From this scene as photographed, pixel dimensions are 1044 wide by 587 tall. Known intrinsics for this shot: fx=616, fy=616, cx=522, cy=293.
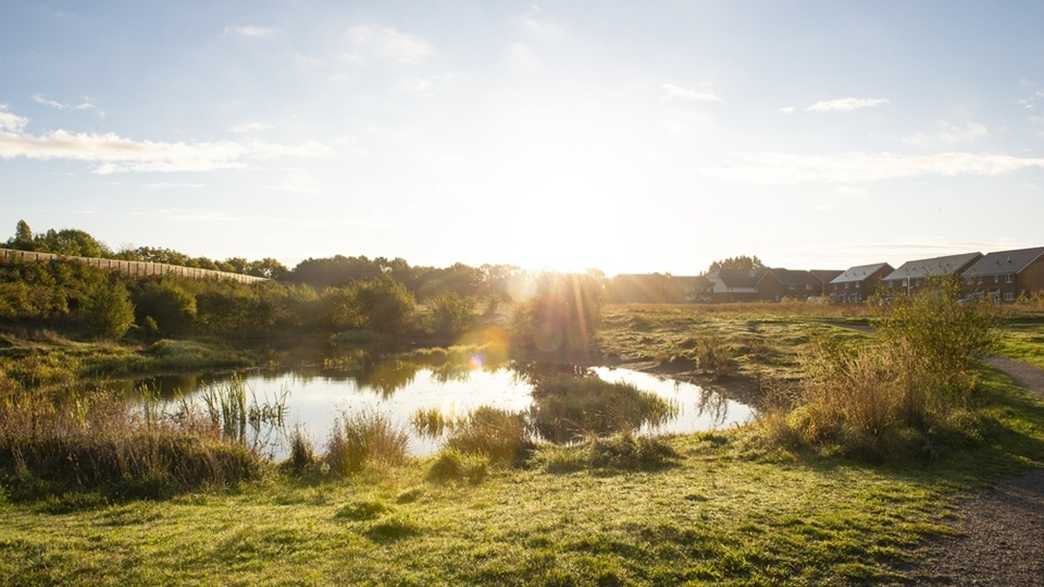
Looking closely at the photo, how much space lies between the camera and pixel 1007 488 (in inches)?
385

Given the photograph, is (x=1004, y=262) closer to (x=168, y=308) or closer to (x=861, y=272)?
(x=861, y=272)

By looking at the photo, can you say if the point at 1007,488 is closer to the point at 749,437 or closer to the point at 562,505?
the point at 749,437

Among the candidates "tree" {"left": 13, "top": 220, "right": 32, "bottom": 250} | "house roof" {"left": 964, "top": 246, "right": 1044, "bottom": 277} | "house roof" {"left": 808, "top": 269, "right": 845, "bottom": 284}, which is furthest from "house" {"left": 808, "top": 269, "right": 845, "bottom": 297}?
"tree" {"left": 13, "top": 220, "right": 32, "bottom": 250}

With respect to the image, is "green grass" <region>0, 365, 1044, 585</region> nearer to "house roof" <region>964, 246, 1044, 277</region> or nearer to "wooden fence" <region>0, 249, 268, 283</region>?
"wooden fence" <region>0, 249, 268, 283</region>

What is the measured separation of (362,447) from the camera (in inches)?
598

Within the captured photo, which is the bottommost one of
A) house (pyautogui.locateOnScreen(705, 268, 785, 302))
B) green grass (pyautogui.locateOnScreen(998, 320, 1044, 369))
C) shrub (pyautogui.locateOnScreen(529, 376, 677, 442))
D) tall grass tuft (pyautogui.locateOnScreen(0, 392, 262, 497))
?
shrub (pyautogui.locateOnScreen(529, 376, 677, 442))

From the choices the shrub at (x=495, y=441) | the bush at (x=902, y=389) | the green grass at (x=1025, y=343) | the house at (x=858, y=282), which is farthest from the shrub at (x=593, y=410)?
the house at (x=858, y=282)

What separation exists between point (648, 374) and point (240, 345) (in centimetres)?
3747

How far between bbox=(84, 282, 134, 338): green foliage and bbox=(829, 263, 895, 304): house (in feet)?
294

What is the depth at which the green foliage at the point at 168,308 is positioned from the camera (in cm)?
5484

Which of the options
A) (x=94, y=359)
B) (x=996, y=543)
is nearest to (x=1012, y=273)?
(x=996, y=543)

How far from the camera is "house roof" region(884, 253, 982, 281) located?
8312cm

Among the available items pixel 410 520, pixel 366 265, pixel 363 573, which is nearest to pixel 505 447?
pixel 410 520

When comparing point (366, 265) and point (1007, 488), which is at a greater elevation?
point (366, 265)
